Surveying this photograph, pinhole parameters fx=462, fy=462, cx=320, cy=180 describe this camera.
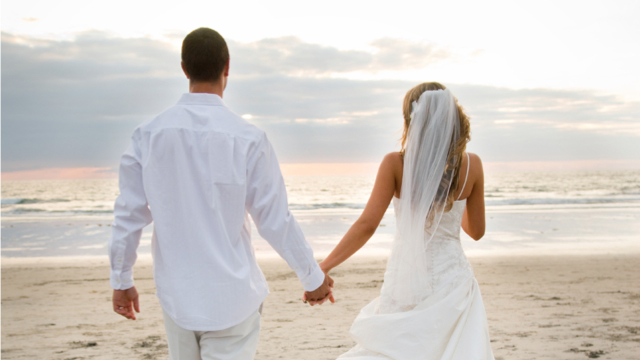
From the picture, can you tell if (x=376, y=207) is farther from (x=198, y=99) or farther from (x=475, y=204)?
(x=198, y=99)

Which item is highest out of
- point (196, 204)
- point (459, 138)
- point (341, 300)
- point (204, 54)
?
point (204, 54)

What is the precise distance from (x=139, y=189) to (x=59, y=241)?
37.6 feet

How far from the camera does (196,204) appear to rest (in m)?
1.86

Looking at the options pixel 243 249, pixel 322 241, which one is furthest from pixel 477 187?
pixel 322 241

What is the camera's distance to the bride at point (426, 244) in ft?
7.82

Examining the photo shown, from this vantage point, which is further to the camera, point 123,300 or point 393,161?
point 393,161

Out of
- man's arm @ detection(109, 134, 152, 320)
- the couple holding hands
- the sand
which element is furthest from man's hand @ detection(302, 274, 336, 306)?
the sand

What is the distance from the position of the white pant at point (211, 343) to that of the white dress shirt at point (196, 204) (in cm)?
5

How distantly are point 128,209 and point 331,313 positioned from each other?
13.0ft

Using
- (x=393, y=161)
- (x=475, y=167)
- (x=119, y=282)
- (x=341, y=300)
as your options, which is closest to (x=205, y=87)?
(x=119, y=282)

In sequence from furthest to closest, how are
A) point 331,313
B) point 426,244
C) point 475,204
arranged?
1. point 331,313
2. point 475,204
3. point 426,244

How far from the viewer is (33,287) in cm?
689

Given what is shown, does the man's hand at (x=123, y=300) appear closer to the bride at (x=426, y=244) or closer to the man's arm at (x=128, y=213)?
the man's arm at (x=128, y=213)

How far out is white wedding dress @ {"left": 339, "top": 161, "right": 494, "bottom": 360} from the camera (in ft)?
7.73
